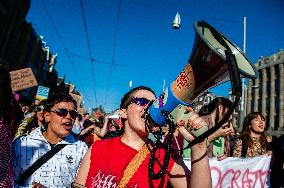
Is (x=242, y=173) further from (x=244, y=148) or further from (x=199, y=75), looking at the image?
(x=199, y=75)

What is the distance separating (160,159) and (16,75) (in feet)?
18.2

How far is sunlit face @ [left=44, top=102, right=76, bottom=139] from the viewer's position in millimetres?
2799

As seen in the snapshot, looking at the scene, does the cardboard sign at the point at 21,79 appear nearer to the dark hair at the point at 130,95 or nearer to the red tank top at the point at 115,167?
the dark hair at the point at 130,95

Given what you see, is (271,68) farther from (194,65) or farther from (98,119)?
(194,65)

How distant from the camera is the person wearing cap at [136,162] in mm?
1561

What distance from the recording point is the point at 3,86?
215 centimetres

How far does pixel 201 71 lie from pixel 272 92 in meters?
62.7

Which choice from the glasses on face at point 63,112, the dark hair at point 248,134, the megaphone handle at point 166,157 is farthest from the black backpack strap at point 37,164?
the dark hair at point 248,134

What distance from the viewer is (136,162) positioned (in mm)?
1754

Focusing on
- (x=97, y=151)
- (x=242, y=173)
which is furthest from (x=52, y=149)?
(x=242, y=173)

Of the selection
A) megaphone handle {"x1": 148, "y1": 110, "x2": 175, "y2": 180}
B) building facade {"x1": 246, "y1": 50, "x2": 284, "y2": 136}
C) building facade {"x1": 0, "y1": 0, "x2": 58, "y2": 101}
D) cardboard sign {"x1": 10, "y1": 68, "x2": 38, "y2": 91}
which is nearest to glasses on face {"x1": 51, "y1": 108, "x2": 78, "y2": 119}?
megaphone handle {"x1": 148, "y1": 110, "x2": 175, "y2": 180}

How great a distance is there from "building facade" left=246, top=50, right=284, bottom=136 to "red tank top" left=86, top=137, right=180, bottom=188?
184 ft

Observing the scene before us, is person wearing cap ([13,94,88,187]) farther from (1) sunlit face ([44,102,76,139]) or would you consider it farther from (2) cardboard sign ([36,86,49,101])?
(2) cardboard sign ([36,86,49,101])

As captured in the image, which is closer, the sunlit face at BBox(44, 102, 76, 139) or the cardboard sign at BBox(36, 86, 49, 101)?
the sunlit face at BBox(44, 102, 76, 139)
